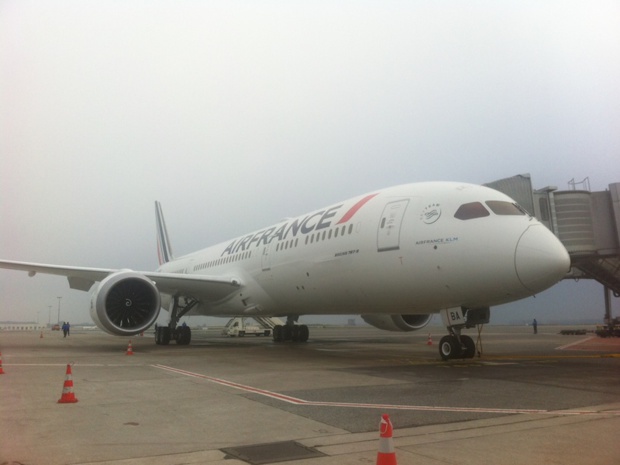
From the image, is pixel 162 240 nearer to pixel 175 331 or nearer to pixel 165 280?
pixel 175 331

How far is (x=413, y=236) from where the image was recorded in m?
10.8

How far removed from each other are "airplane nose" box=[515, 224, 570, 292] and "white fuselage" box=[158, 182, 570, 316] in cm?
2

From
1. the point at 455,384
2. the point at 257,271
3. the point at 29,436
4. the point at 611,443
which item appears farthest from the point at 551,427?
the point at 257,271

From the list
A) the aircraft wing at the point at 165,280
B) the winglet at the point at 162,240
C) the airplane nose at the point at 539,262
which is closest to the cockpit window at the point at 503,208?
the airplane nose at the point at 539,262

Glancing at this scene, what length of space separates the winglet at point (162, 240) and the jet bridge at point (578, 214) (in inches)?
848

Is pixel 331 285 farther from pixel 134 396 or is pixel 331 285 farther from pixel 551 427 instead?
pixel 551 427

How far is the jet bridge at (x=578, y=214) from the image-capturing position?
19.4 m

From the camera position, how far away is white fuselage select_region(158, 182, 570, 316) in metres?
9.39

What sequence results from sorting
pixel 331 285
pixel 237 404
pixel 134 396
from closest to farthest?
pixel 237 404 < pixel 134 396 < pixel 331 285

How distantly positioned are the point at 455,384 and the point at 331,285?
585cm

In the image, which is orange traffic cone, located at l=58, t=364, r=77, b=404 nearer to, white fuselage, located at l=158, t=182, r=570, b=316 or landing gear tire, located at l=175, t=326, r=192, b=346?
white fuselage, located at l=158, t=182, r=570, b=316

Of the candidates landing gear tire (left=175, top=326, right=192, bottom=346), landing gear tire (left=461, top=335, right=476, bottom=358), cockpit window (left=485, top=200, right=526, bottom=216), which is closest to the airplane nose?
cockpit window (left=485, top=200, right=526, bottom=216)

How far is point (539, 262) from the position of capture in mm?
9062

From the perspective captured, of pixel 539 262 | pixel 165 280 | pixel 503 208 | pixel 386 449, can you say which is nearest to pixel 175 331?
pixel 165 280
